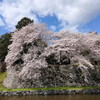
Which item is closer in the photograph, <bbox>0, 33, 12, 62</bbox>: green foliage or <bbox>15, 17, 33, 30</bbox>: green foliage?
<bbox>0, 33, 12, 62</bbox>: green foliage

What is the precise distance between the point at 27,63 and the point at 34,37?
11.2 feet

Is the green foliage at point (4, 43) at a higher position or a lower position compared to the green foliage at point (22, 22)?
lower

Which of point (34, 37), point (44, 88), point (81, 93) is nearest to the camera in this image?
point (81, 93)

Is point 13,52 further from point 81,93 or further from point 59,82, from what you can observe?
point 81,93

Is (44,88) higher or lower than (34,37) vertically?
lower

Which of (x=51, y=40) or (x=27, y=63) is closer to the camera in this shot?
(x=27, y=63)

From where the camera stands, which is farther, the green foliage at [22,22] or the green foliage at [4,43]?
the green foliage at [22,22]

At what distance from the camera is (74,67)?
773 inches

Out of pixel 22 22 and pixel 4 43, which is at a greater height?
pixel 22 22

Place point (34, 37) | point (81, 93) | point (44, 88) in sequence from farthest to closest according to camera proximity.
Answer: point (34, 37)
point (44, 88)
point (81, 93)

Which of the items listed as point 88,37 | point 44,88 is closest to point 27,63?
point 44,88

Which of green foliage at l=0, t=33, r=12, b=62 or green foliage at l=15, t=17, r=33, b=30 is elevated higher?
→ green foliage at l=15, t=17, r=33, b=30

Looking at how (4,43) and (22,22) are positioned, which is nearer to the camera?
(4,43)

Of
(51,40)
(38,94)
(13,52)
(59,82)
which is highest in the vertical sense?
(51,40)
